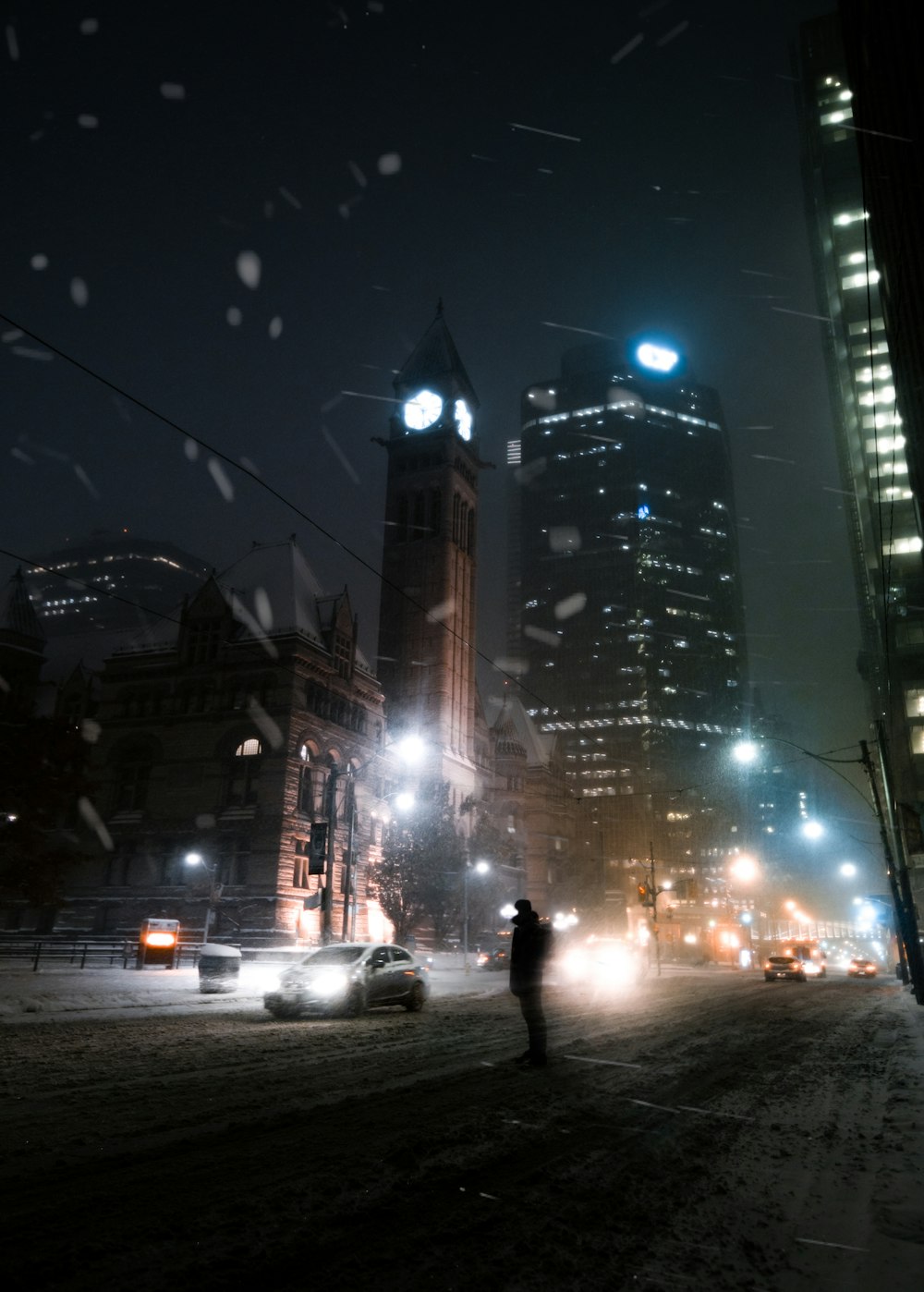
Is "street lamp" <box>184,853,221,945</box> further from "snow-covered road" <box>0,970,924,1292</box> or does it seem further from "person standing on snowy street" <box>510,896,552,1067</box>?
"person standing on snowy street" <box>510,896,552,1067</box>

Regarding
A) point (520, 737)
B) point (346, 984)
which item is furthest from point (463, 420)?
point (346, 984)

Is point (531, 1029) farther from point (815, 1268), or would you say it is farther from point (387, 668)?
point (387, 668)

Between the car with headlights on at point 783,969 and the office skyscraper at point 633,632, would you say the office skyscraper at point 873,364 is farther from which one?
the office skyscraper at point 633,632

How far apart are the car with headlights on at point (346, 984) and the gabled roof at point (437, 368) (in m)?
69.0

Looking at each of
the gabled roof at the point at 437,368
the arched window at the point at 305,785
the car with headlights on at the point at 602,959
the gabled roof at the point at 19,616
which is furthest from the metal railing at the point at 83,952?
the gabled roof at the point at 437,368

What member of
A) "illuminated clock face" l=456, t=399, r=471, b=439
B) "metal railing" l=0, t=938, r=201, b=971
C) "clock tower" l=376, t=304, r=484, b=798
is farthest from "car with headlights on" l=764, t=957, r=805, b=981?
"illuminated clock face" l=456, t=399, r=471, b=439

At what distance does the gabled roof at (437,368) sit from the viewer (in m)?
80.6

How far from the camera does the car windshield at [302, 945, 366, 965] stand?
680 inches

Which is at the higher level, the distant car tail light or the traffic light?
the traffic light

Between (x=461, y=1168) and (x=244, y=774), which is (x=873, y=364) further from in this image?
(x=461, y=1168)

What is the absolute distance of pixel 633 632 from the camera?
6511 inches

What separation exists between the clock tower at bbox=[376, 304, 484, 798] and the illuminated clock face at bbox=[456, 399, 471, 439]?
0.12 metres

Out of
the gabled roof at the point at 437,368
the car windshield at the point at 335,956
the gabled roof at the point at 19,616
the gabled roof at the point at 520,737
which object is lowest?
the car windshield at the point at 335,956

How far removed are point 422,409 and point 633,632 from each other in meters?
96.0
